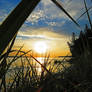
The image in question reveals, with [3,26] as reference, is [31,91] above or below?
below

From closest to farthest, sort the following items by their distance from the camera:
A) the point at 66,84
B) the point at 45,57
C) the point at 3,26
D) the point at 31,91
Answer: the point at 3,26 < the point at 31,91 < the point at 66,84 < the point at 45,57

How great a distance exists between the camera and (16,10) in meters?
0.15

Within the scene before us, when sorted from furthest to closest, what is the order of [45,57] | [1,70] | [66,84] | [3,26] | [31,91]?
[45,57] → [66,84] → [31,91] → [1,70] → [3,26]

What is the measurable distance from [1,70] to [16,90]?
17.8 inches

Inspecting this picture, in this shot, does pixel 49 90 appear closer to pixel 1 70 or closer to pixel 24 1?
pixel 1 70

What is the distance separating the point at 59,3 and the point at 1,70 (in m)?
0.39

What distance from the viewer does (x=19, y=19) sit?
0.15 m

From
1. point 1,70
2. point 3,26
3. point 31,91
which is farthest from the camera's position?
point 31,91

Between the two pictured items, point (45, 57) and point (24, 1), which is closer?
point (24, 1)

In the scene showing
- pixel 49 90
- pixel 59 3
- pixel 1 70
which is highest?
pixel 59 3

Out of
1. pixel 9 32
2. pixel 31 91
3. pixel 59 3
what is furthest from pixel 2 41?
pixel 31 91

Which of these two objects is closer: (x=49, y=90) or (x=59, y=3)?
(x=59, y=3)

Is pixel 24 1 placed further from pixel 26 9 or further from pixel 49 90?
pixel 49 90

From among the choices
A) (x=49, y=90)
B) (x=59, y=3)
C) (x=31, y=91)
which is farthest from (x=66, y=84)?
(x=59, y=3)
